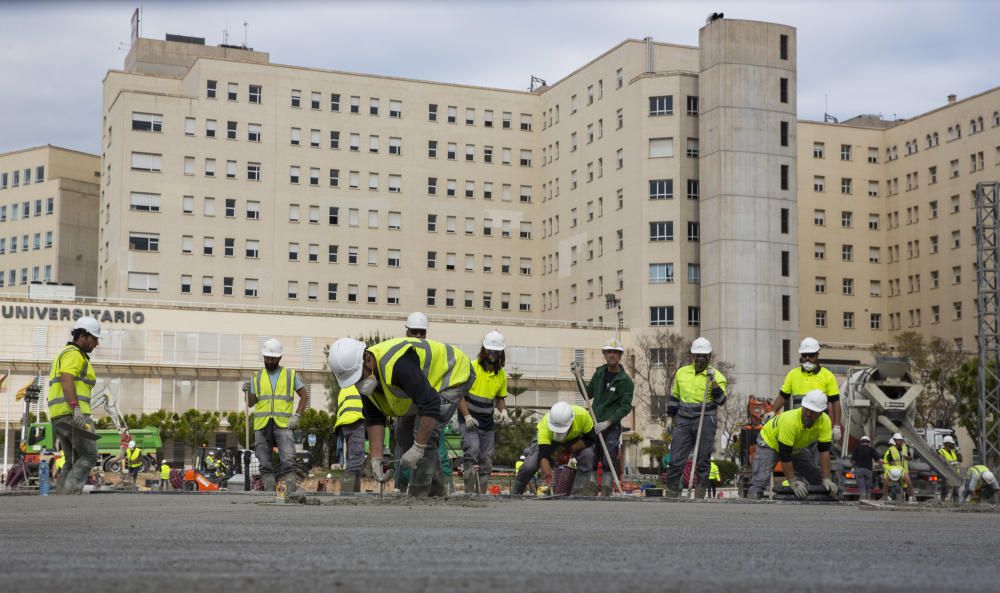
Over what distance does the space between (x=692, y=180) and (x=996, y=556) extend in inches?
3596

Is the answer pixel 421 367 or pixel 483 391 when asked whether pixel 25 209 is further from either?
pixel 421 367

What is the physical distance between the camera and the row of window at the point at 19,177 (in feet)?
405

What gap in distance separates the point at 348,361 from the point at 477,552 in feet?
19.8

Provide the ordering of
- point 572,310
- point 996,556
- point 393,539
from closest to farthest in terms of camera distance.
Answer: point 996,556 → point 393,539 → point 572,310

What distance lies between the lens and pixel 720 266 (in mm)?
94562

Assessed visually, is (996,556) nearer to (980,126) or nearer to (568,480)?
(568,480)

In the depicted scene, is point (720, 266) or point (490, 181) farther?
point (490, 181)

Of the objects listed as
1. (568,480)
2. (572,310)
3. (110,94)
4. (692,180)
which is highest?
(110,94)

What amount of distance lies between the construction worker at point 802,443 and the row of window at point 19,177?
112825 mm

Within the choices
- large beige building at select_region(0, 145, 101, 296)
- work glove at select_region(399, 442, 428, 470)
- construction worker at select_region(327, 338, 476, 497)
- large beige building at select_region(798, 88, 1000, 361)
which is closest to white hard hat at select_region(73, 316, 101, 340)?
construction worker at select_region(327, 338, 476, 497)

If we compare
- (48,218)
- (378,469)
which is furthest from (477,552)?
(48,218)

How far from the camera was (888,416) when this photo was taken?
29469 millimetres

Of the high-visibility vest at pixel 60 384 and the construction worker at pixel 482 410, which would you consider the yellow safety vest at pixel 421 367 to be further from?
the high-visibility vest at pixel 60 384

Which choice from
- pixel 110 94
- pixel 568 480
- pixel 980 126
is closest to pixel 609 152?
pixel 980 126
